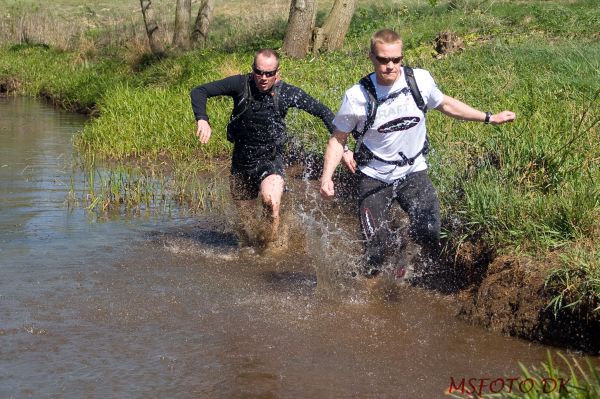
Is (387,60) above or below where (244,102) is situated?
above

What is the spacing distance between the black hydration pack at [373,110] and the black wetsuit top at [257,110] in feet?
4.99

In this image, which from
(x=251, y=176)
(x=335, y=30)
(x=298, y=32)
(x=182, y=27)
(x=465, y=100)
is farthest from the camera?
(x=182, y=27)

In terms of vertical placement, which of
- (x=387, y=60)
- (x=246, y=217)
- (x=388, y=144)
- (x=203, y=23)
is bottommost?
(x=246, y=217)

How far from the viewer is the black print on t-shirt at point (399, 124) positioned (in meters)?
6.38

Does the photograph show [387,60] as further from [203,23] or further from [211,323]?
[203,23]

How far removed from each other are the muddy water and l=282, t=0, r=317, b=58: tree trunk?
10.1 meters

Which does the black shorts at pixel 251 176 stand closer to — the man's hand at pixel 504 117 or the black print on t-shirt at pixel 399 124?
the black print on t-shirt at pixel 399 124

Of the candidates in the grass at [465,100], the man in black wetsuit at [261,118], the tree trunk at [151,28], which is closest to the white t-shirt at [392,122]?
the grass at [465,100]

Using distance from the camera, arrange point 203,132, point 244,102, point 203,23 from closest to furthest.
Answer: point 203,132, point 244,102, point 203,23

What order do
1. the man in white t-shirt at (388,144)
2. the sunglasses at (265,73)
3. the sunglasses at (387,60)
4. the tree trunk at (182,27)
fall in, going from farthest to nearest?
1. the tree trunk at (182,27)
2. the sunglasses at (265,73)
3. the man in white t-shirt at (388,144)
4. the sunglasses at (387,60)

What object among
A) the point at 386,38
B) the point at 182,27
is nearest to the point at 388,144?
the point at 386,38

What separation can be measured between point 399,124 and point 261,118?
2.10 m

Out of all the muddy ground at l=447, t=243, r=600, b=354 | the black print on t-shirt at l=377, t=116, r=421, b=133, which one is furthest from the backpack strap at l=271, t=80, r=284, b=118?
the muddy ground at l=447, t=243, r=600, b=354

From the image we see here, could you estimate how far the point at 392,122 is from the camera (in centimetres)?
638
